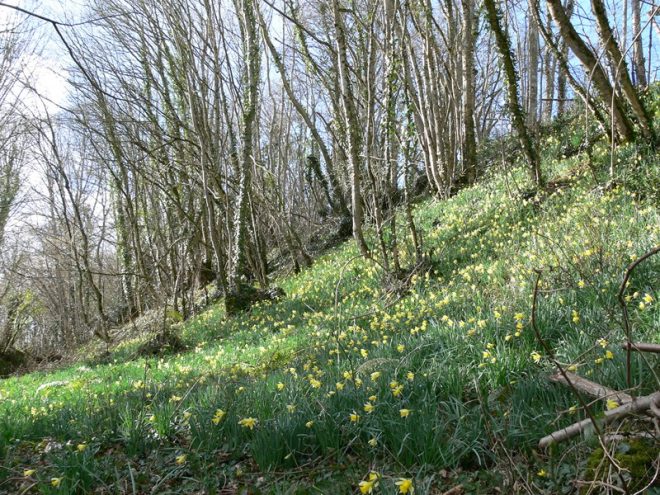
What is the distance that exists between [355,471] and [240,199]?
9.51 meters

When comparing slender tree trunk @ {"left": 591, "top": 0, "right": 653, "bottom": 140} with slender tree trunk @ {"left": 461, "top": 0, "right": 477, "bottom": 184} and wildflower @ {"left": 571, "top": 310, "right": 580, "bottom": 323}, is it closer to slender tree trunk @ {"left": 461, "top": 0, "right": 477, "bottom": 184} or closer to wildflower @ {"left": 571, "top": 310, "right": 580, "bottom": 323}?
slender tree trunk @ {"left": 461, "top": 0, "right": 477, "bottom": 184}

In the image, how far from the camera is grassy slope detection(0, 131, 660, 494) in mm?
2486

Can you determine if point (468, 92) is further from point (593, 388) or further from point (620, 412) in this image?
point (620, 412)

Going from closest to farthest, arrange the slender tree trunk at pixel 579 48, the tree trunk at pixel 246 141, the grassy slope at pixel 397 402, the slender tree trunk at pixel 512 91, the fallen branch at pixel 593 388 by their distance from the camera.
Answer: the fallen branch at pixel 593 388, the grassy slope at pixel 397 402, the slender tree trunk at pixel 579 48, the slender tree trunk at pixel 512 91, the tree trunk at pixel 246 141

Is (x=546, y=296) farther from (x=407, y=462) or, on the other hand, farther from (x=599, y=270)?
(x=407, y=462)

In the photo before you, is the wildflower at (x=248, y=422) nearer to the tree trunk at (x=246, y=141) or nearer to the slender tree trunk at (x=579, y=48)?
the slender tree trunk at (x=579, y=48)

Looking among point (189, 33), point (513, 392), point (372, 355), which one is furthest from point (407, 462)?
point (189, 33)

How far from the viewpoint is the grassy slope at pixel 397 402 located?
2.49m

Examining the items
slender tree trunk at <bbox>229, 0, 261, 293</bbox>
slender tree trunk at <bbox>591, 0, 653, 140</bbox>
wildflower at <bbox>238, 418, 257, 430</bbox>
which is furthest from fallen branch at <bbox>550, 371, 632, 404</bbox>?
slender tree trunk at <bbox>229, 0, 261, 293</bbox>

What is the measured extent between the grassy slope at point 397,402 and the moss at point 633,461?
0.10 meters

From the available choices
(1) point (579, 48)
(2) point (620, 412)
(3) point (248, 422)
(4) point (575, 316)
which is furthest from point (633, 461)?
(1) point (579, 48)

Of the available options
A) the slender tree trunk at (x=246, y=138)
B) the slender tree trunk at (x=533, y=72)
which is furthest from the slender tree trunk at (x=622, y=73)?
the slender tree trunk at (x=533, y=72)

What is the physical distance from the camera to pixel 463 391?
3178 millimetres

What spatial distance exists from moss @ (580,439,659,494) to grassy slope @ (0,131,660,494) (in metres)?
0.10
